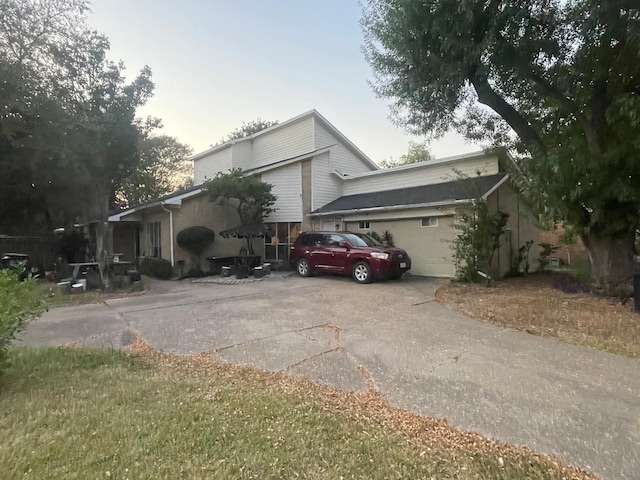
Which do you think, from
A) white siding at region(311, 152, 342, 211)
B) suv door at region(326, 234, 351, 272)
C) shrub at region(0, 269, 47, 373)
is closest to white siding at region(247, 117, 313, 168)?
white siding at region(311, 152, 342, 211)

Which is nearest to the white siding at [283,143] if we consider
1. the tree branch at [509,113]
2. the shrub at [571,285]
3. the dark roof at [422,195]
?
the dark roof at [422,195]

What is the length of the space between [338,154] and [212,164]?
8.82 m

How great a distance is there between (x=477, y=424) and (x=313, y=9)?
11102 mm

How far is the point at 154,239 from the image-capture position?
1659 cm

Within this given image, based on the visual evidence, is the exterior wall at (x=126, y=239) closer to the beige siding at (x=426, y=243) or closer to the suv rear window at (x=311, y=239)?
the suv rear window at (x=311, y=239)

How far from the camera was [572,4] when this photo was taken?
7.35 meters

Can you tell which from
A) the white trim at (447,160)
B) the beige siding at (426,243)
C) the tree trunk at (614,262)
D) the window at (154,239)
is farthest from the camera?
the window at (154,239)

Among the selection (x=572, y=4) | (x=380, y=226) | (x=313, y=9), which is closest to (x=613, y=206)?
(x=572, y=4)

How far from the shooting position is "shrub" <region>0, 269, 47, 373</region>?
362 centimetres

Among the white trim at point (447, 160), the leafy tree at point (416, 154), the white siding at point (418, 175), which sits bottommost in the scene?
the white siding at point (418, 175)

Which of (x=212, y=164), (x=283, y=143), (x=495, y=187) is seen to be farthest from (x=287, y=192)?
(x=495, y=187)

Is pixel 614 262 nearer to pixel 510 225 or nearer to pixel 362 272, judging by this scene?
pixel 510 225

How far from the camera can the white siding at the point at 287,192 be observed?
16703mm

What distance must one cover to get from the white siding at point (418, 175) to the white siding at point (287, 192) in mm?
2613
